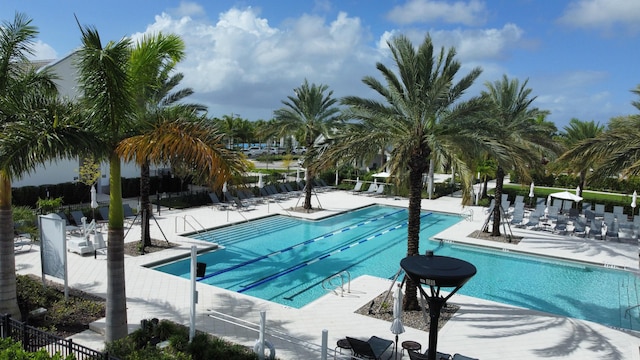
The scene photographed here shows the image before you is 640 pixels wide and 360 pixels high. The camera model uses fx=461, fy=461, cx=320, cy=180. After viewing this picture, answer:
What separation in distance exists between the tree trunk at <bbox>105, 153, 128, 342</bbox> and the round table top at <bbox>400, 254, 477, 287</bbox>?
468 cm

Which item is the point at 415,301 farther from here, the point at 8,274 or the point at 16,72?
the point at 16,72

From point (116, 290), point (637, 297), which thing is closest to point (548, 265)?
point (637, 297)

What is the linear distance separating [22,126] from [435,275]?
6.61m

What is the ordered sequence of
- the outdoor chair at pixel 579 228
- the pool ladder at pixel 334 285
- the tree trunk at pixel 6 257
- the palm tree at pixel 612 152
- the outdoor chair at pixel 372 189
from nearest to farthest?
the tree trunk at pixel 6 257
the palm tree at pixel 612 152
the pool ladder at pixel 334 285
the outdoor chair at pixel 579 228
the outdoor chair at pixel 372 189

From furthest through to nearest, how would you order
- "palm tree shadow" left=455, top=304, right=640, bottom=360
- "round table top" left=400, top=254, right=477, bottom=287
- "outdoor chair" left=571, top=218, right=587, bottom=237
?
"outdoor chair" left=571, top=218, right=587, bottom=237 → "palm tree shadow" left=455, top=304, right=640, bottom=360 → "round table top" left=400, top=254, right=477, bottom=287

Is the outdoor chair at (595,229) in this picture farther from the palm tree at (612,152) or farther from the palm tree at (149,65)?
the palm tree at (149,65)

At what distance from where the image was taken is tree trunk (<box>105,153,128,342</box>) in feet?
25.0

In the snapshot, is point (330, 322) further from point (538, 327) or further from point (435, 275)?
point (538, 327)

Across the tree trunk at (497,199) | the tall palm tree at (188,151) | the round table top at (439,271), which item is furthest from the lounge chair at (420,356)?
the tree trunk at (497,199)

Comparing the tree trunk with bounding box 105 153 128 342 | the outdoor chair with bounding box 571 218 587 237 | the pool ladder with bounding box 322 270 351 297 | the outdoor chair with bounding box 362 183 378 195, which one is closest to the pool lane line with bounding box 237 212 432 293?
the pool ladder with bounding box 322 270 351 297

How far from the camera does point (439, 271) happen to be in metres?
6.45

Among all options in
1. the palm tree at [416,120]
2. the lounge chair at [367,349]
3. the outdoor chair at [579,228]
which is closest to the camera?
the lounge chair at [367,349]

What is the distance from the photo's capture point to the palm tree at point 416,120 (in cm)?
1027

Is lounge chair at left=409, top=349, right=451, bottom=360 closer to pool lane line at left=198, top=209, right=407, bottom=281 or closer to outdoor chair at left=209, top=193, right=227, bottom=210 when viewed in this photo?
pool lane line at left=198, top=209, right=407, bottom=281
